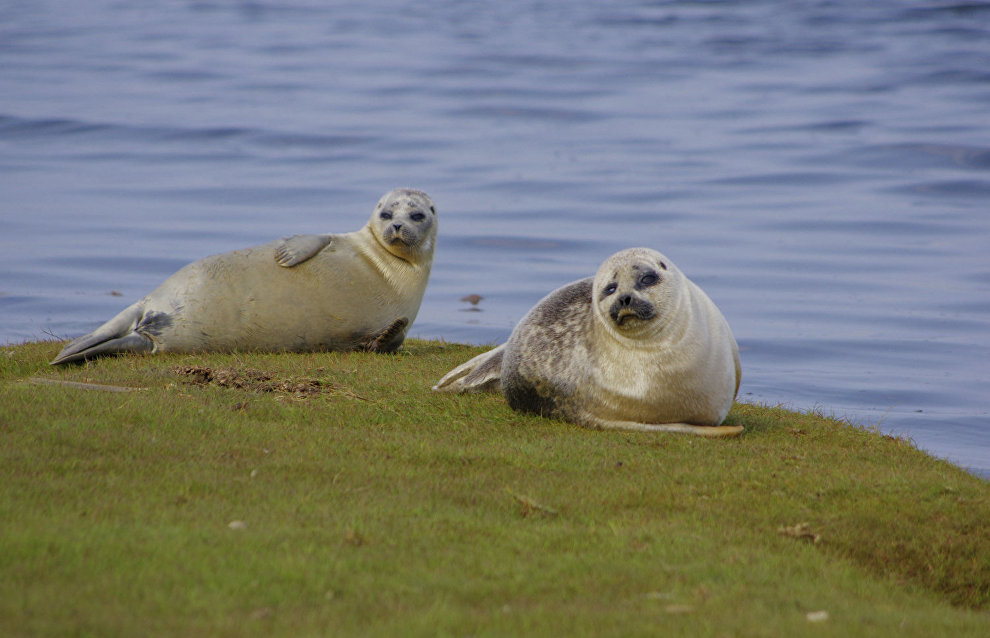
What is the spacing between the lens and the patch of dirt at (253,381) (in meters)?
7.86

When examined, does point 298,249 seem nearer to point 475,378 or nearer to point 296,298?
point 296,298

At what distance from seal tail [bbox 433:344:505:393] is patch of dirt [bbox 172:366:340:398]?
31.8 inches

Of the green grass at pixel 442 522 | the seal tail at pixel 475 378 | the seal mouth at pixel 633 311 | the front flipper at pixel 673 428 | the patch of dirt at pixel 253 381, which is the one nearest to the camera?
the green grass at pixel 442 522

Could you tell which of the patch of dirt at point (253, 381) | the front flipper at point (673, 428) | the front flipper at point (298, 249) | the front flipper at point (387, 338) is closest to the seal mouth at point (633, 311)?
the front flipper at point (673, 428)

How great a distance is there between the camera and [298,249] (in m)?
10.2

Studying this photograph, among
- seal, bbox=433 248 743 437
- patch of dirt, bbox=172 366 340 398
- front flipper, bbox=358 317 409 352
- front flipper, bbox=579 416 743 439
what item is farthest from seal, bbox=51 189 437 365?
front flipper, bbox=579 416 743 439

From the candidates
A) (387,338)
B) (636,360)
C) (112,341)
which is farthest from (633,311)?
(112,341)

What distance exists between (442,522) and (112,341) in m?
4.99

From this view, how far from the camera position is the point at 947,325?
14922 mm

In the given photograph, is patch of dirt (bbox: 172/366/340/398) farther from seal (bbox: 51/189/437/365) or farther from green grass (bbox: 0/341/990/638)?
seal (bbox: 51/189/437/365)

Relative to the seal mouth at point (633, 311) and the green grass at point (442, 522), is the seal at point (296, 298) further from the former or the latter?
the seal mouth at point (633, 311)

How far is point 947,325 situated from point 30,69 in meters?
38.3

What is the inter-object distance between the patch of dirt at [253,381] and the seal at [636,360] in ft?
4.17

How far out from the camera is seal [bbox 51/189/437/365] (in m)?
9.82
